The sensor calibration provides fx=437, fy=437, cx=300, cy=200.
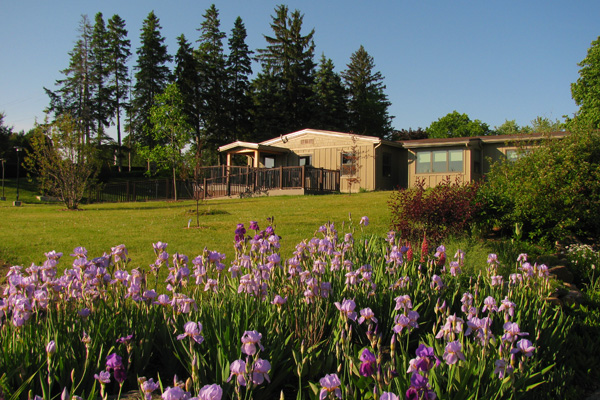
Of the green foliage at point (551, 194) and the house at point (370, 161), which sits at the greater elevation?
the house at point (370, 161)

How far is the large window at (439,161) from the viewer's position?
22328 millimetres

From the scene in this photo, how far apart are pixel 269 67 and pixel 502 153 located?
88.3 ft

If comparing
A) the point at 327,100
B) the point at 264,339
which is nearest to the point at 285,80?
the point at 327,100

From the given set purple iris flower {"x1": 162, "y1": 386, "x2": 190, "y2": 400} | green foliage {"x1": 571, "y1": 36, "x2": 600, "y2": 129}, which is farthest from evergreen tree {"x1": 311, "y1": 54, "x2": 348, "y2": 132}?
purple iris flower {"x1": 162, "y1": 386, "x2": 190, "y2": 400}

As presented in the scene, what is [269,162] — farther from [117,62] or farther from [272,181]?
[117,62]

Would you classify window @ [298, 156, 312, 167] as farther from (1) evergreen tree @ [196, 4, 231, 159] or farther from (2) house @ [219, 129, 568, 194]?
(1) evergreen tree @ [196, 4, 231, 159]

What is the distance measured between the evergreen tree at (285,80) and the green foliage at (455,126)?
24727 millimetres

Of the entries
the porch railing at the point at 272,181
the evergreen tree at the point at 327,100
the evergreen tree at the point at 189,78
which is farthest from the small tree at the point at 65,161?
the evergreen tree at the point at 327,100

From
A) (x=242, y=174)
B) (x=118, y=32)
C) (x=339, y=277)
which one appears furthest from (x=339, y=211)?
(x=118, y=32)

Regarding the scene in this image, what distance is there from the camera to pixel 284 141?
26516 mm

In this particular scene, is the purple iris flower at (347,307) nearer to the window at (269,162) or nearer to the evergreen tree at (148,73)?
the window at (269,162)

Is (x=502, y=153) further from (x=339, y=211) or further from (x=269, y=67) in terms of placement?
(x=269, y=67)

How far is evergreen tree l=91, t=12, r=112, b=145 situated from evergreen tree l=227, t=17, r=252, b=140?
12.1 meters

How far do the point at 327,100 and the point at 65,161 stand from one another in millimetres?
27350
